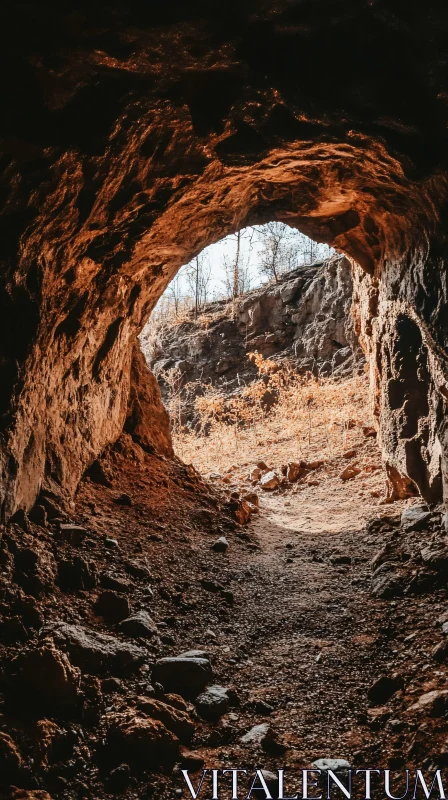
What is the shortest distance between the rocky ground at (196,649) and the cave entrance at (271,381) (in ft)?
8.23

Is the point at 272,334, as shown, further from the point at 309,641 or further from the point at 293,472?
the point at 309,641

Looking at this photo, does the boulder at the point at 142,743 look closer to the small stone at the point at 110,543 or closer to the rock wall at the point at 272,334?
the small stone at the point at 110,543

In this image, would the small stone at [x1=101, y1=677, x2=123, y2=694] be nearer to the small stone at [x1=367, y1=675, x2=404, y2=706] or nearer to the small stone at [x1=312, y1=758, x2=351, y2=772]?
the small stone at [x1=312, y1=758, x2=351, y2=772]

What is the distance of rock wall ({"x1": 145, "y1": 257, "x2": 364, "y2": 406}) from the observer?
1873 centimetres

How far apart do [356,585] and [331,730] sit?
2.16 meters

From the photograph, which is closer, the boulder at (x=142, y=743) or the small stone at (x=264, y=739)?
the boulder at (x=142, y=743)

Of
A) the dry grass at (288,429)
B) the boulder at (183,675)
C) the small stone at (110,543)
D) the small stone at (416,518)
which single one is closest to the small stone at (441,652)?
the boulder at (183,675)

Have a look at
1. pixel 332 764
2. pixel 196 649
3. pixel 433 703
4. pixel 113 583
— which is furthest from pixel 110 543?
pixel 433 703

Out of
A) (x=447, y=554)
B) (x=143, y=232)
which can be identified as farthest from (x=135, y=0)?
(x=447, y=554)

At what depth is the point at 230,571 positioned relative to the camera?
5.25 meters

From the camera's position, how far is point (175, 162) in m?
4.22

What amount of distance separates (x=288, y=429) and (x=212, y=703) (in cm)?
1173

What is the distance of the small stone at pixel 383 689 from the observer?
9.34 feet

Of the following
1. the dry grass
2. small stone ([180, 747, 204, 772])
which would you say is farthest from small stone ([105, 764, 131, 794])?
the dry grass
